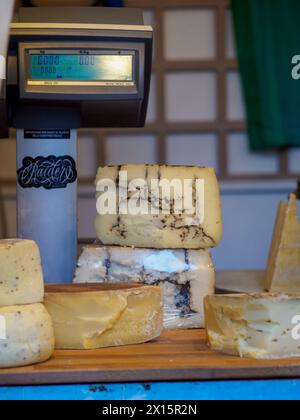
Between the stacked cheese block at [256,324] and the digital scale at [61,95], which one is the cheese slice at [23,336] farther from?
the digital scale at [61,95]

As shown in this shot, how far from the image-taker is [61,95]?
1694 millimetres

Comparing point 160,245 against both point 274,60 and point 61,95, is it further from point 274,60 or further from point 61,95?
point 274,60

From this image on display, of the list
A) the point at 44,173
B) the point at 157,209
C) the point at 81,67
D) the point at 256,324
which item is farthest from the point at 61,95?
the point at 256,324

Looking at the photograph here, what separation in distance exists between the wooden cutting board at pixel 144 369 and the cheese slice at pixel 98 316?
0.07m

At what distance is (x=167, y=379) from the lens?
48.1 inches

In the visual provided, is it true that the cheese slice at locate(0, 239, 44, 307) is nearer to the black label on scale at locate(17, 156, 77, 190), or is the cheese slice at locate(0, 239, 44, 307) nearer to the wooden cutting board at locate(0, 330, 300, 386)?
the wooden cutting board at locate(0, 330, 300, 386)

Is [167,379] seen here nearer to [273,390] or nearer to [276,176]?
[273,390]

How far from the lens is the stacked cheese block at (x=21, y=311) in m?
1.25

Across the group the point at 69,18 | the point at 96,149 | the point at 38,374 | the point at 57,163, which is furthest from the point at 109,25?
the point at 96,149

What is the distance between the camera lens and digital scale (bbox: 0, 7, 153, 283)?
1.67 m

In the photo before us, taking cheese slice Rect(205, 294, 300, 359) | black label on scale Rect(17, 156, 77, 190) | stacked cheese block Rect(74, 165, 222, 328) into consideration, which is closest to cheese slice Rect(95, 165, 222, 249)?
stacked cheese block Rect(74, 165, 222, 328)

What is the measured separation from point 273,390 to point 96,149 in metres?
2.19

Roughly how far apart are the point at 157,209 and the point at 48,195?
28 cm

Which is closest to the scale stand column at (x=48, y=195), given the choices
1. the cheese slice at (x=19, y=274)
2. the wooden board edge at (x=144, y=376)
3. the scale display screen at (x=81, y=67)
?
the scale display screen at (x=81, y=67)
